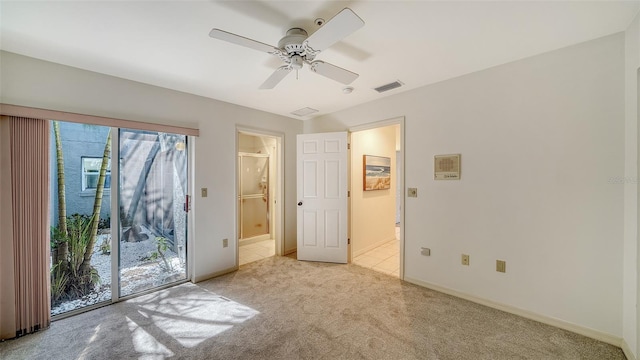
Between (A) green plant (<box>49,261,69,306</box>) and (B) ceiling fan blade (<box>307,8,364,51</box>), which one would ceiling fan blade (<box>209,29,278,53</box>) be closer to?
(B) ceiling fan blade (<box>307,8,364,51</box>)

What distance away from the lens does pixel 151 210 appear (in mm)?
2947

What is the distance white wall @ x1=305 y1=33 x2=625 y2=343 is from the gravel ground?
10.5 ft

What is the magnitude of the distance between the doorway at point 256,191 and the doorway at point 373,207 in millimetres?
1807

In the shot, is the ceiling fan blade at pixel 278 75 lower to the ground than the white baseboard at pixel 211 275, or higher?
higher

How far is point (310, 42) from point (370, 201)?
3198mm

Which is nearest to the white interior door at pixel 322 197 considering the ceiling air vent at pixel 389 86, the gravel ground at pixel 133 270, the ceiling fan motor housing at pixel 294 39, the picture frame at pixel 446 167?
the ceiling air vent at pixel 389 86

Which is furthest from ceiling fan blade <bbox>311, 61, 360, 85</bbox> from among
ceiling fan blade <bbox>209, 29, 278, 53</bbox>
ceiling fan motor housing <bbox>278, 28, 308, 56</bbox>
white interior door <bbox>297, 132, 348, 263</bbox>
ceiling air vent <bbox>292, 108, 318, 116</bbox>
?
ceiling air vent <bbox>292, 108, 318, 116</bbox>

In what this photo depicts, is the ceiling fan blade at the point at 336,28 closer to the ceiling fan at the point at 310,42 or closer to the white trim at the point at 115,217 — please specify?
the ceiling fan at the point at 310,42

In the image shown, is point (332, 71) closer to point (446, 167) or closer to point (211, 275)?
point (446, 167)

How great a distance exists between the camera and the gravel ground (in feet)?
8.27

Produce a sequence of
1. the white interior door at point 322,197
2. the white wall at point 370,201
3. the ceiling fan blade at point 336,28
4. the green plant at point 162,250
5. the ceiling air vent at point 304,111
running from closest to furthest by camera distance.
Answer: the ceiling fan blade at point 336,28, the green plant at point 162,250, the white interior door at point 322,197, the ceiling air vent at point 304,111, the white wall at point 370,201

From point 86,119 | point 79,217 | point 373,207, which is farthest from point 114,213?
point 373,207

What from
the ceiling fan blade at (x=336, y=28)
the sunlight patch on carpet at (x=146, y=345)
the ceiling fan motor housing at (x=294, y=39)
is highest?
the ceiling fan motor housing at (x=294, y=39)

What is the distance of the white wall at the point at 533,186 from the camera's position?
192 centimetres
